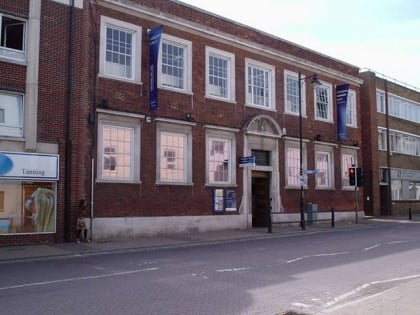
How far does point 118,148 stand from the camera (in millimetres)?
20500

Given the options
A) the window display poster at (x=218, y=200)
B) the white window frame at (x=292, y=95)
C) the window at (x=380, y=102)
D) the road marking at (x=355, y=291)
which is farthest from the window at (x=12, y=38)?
the window at (x=380, y=102)

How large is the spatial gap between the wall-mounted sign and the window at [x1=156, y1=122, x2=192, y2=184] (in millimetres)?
4873

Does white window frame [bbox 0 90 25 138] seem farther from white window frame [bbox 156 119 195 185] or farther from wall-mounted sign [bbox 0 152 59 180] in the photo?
white window frame [bbox 156 119 195 185]

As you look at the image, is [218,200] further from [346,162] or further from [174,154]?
[346,162]

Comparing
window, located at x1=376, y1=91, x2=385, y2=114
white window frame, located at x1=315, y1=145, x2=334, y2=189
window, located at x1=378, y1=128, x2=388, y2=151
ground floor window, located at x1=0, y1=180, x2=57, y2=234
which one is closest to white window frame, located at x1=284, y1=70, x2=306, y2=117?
white window frame, located at x1=315, y1=145, x2=334, y2=189

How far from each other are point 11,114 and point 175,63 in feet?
26.3

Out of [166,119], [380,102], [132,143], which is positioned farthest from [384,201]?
[132,143]

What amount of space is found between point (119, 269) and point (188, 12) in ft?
48.3

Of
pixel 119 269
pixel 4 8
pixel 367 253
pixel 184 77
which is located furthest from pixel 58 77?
pixel 367 253

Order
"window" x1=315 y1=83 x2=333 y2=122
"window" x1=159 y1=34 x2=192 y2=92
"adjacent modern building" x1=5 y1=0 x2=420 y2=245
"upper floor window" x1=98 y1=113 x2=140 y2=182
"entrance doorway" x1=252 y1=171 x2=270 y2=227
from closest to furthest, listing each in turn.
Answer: "adjacent modern building" x1=5 y1=0 x2=420 y2=245 → "upper floor window" x1=98 y1=113 x2=140 y2=182 → "window" x1=159 y1=34 x2=192 y2=92 → "entrance doorway" x1=252 y1=171 x2=270 y2=227 → "window" x1=315 y1=83 x2=333 y2=122

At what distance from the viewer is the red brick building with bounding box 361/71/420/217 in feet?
124

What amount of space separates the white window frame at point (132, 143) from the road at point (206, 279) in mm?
4336

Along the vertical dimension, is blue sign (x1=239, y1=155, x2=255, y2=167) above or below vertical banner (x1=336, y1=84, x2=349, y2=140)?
below

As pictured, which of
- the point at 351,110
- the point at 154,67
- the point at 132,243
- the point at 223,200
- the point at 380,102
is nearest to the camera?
the point at 132,243
